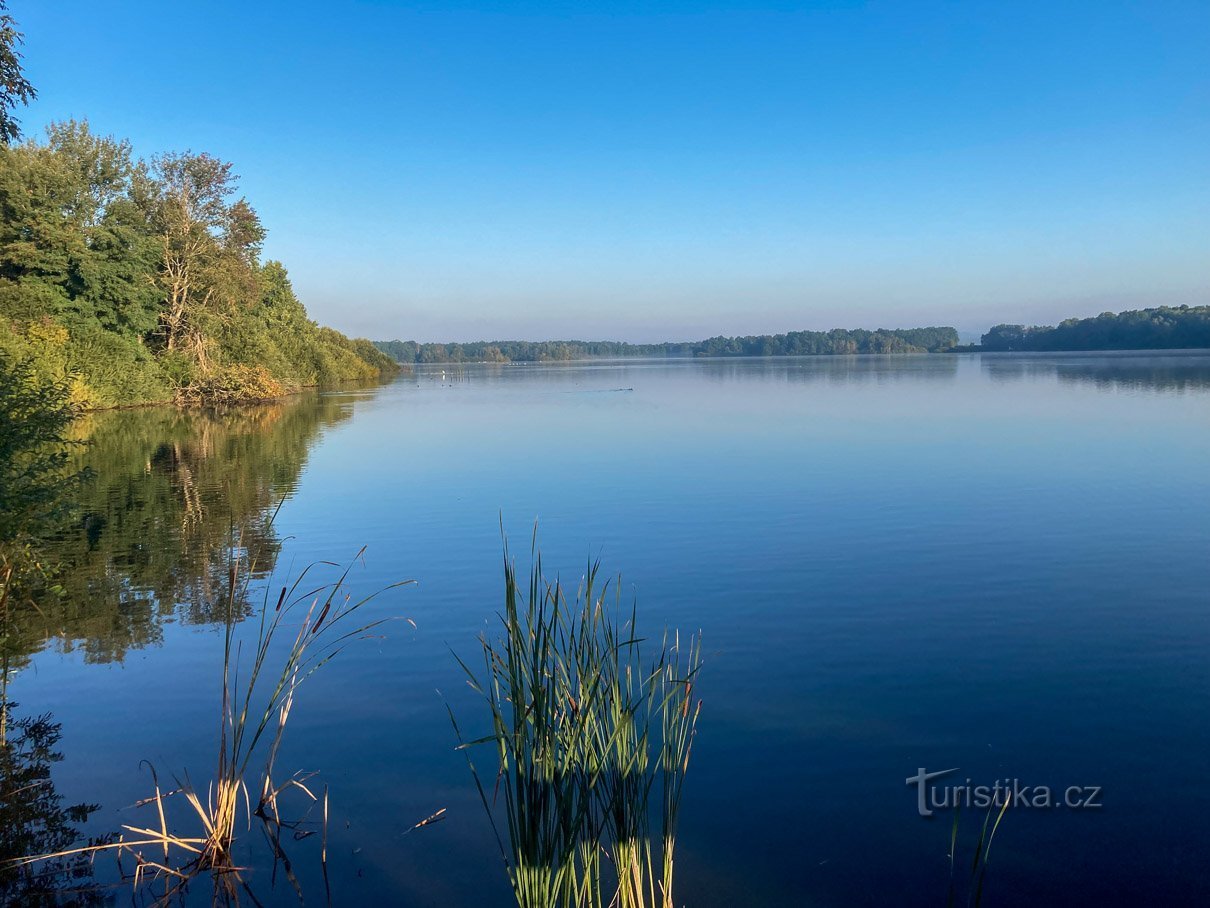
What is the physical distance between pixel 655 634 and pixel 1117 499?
35.4ft

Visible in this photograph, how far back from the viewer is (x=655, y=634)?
29.0 feet

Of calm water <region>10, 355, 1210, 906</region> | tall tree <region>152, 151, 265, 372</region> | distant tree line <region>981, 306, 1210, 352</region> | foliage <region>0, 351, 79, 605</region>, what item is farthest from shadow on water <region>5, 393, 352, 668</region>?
distant tree line <region>981, 306, 1210, 352</region>

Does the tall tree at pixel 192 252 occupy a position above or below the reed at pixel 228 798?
above

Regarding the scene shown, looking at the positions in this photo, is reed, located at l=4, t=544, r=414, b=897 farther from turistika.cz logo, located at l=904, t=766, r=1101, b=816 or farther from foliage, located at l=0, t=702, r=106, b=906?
turistika.cz logo, located at l=904, t=766, r=1101, b=816

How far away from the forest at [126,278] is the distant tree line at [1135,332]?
111124 millimetres

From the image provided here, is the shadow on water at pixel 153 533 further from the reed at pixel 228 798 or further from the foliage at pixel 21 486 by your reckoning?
the reed at pixel 228 798

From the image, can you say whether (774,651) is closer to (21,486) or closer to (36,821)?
(36,821)

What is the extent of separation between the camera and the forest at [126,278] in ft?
121

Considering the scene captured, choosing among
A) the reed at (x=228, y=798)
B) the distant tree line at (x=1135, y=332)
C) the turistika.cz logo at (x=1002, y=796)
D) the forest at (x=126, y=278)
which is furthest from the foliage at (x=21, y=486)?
the distant tree line at (x=1135, y=332)

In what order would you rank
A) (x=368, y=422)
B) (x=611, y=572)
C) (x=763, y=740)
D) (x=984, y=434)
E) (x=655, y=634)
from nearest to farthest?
(x=763, y=740) < (x=655, y=634) < (x=611, y=572) < (x=984, y=434) < (x=368, y=422)

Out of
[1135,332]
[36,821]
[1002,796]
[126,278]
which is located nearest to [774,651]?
[1002,796]

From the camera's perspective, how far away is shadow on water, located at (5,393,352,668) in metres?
9.53

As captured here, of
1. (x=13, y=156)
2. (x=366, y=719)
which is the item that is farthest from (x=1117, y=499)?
(x=13, y=156)

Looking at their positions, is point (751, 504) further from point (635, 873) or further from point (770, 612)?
point (635, 873)
